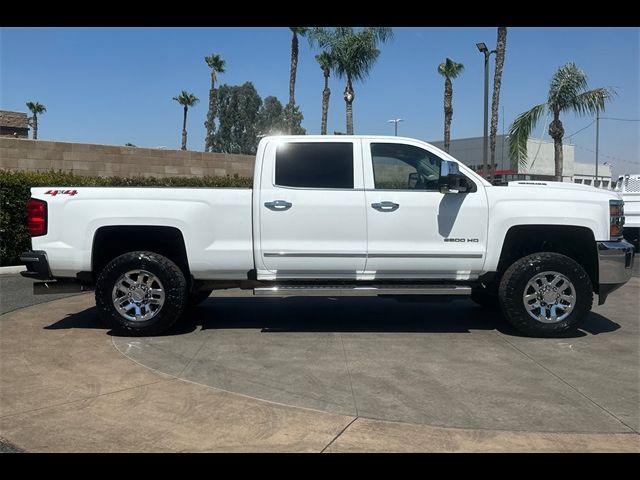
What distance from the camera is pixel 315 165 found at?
247 inches

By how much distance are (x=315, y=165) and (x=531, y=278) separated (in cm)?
263

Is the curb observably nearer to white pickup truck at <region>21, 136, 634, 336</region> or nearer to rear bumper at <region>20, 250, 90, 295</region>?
rear bumper at <region>20, 250, 90, 295</region>

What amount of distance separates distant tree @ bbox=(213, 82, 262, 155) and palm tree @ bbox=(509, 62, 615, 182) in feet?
178

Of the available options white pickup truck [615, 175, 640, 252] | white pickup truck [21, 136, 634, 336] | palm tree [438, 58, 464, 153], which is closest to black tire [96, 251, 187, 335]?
white pickup truck [21, 136, 634, 336]

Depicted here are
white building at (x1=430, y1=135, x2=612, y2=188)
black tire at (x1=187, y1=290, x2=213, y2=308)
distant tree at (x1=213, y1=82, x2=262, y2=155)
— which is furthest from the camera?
distant tree at (x1=213, y1=82, x2=262, y2=155)

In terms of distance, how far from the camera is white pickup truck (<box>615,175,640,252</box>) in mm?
13852

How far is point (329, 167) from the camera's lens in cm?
627

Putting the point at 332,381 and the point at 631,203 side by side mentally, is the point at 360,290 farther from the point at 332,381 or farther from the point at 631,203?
the point at 631,203

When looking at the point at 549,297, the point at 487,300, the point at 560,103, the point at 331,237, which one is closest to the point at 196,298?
the point at 331,237

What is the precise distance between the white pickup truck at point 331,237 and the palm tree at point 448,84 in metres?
27.8

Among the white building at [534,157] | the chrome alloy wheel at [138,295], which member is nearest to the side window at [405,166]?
the chrome alloy wheel at [138,295]

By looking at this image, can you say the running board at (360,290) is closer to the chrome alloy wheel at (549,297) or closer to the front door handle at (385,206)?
the chrome alloy wheel at (549,297)
